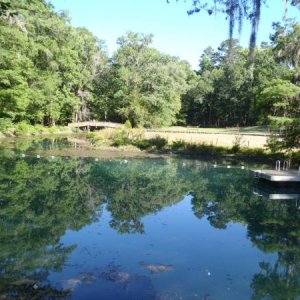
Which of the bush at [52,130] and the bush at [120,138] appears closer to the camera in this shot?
the bush at [120,138]

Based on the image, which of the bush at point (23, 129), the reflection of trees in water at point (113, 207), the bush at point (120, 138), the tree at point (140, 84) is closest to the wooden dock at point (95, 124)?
the tree at point (140, 84)

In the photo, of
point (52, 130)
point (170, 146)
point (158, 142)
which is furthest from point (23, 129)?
point (170, 146)

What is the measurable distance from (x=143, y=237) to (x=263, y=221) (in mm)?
4505

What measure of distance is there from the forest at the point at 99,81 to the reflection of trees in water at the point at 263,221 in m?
12.6

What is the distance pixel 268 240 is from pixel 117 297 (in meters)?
5.82

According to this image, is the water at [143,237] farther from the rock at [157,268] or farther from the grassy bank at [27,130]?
the grassy bank at [27,130]

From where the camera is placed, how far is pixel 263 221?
46.2ft

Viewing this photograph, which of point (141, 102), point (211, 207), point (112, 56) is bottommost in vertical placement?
point (211, 207)

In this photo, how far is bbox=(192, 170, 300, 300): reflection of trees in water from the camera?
868cm

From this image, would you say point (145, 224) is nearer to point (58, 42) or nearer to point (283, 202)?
point (283, 202)

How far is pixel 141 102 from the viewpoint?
5319cm

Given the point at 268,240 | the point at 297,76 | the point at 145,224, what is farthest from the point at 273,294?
the point at 297,76

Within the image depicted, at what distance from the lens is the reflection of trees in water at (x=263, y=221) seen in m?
8.68

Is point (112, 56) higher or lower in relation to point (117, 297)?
higher
